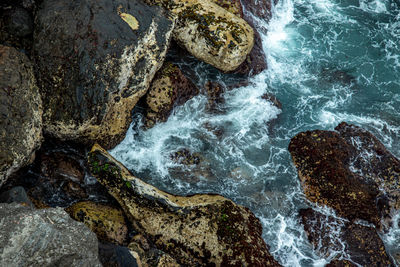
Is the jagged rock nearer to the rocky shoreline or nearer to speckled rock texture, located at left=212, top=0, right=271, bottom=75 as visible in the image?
the rocky shoreline

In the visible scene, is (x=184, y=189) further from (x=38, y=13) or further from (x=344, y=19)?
(x=344, y=19)

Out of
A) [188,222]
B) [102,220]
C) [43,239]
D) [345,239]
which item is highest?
[43,239]

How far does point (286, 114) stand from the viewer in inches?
500

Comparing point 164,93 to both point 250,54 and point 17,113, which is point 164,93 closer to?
point 250,54

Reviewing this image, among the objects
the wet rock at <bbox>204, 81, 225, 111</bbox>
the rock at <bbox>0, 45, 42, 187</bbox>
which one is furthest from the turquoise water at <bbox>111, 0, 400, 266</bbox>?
the rock at <bbox>0, 45, 42, 187</bbox>

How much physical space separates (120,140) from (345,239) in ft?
25.5

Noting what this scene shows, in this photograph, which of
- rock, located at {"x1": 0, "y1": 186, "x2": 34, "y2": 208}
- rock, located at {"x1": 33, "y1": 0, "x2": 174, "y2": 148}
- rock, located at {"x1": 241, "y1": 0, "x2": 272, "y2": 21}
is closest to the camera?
rock, located at {"x1": 0, "y1": 186, "x2": 34, "y2": 208}

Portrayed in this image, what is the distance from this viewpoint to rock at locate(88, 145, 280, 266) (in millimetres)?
8391

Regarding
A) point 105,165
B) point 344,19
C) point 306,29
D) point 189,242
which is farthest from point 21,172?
point 344,19

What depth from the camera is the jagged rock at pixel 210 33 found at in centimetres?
1116

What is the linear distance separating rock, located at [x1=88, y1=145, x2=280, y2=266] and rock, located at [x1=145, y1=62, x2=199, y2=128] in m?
2.38

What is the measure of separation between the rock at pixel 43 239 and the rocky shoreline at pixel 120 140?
35.3 inches

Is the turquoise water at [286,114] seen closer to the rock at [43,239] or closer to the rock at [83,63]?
the rock at [83,63]

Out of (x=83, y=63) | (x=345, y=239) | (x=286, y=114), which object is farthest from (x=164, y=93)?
(x=345, y=239)
